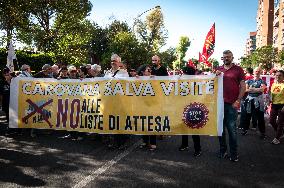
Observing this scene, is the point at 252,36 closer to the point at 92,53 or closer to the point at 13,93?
the point at 92,53

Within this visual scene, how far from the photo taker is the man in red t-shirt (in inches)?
268

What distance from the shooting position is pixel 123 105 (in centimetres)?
779

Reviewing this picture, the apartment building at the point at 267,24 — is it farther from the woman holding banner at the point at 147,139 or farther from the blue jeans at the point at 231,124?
the blue jeans at the point at 231,124

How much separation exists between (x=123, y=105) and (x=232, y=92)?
2.24 metres

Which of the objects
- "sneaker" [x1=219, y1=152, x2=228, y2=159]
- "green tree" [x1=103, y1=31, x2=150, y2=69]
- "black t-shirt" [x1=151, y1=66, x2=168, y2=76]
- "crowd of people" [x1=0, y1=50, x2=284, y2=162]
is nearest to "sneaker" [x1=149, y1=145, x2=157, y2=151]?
"crowd of people" [x1=0, y1=50, x2=284, y2=162]

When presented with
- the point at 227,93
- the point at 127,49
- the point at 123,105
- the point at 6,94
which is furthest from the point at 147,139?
the point at 127,49

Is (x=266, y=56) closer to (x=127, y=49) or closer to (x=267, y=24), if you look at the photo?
(x=127, y=49)

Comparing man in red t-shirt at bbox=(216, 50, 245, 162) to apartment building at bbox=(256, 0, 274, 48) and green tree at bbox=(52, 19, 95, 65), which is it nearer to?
green tree at bbox=(52, 19, 95, 65)

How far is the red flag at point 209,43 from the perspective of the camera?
15289 millimetres

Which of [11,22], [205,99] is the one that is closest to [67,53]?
[11,22]

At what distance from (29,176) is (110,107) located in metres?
2.72

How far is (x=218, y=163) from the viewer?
662 centimetres

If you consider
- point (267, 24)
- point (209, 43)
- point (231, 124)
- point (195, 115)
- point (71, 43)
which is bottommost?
point (231, 124)

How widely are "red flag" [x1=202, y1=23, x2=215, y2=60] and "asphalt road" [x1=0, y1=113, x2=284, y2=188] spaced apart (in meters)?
7.39
